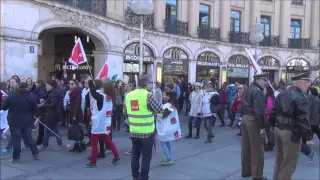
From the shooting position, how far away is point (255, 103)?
595 centimetres

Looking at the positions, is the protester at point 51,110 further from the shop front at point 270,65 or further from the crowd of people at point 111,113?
the shop front at point 270,65

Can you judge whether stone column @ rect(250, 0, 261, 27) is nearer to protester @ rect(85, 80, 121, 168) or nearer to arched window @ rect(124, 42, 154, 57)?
arched window @ rect(124, 42, 154, 57)

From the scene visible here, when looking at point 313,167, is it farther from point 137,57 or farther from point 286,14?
point 286,14

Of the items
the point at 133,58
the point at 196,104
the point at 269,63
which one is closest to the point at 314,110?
the point at 196,104

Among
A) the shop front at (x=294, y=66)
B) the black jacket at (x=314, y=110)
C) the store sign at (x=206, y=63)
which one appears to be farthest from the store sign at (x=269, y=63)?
the black jacket at (x=314, y=110)

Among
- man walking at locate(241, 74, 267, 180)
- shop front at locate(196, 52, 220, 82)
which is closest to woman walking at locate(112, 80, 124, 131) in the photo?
man walking at locate(241, 74, 267, 180)

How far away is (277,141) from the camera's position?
5648mm

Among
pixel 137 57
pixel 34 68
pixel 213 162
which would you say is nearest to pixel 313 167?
pixel 213 162

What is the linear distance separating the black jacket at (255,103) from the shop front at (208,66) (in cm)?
1842

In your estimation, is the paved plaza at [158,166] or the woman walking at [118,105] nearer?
the paved plaza at [158,166]

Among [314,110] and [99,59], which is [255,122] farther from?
[99,59]

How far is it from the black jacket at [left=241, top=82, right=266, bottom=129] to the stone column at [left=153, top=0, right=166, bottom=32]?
16.4 metres

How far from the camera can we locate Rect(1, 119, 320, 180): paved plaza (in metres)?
6.45

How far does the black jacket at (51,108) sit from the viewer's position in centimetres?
816
